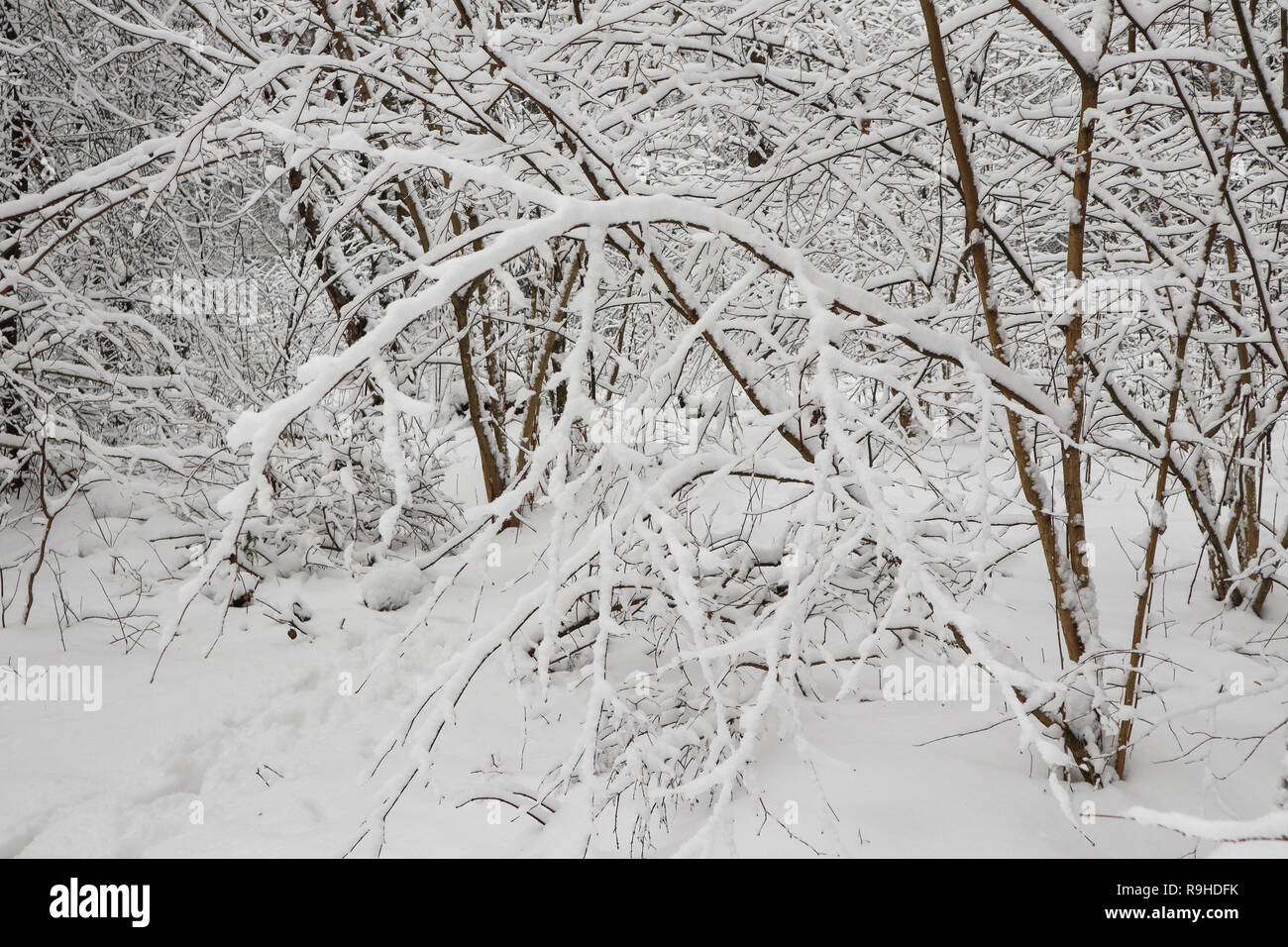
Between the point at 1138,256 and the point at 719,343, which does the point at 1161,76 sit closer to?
the point at 1138,256


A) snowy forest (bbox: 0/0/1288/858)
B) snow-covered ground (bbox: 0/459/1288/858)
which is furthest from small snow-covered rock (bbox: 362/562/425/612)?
snow-covered ground (bbox: 0/459/1288/858)

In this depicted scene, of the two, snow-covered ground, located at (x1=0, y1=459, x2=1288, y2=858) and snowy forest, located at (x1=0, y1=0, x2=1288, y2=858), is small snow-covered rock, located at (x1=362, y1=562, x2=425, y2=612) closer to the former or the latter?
snowy forest, located at (x1=0, y1=0, x2=1288, y2=858)

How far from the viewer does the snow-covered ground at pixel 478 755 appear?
2131 millimetres

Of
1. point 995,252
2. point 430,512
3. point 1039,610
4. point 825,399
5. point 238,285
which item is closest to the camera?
point 825,399

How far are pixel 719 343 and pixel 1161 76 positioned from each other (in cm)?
293

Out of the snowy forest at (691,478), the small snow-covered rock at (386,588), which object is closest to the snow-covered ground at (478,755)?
the snowy forest at (691,478)

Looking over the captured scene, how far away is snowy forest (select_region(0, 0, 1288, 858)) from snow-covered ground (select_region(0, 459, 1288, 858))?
0.02m

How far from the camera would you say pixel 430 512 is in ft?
17.4

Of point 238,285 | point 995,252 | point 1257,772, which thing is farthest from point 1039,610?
point 238,285

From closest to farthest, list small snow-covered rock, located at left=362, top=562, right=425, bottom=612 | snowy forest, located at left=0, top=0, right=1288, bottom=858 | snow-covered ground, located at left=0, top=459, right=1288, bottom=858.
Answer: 1. snowy forest, located at left=0, top=0, right=1288, bottom=858
2. snow-covered ground, located at left=0, top=459, right=1288, bottom=858
3. small snow-covered rock, located at left=362, top=562, right=425, bottom=612

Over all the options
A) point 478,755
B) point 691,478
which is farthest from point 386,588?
point 691,478

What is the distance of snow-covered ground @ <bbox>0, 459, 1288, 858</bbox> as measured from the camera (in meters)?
2.13

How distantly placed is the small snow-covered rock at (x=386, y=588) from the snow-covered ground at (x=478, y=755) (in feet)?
0.76
